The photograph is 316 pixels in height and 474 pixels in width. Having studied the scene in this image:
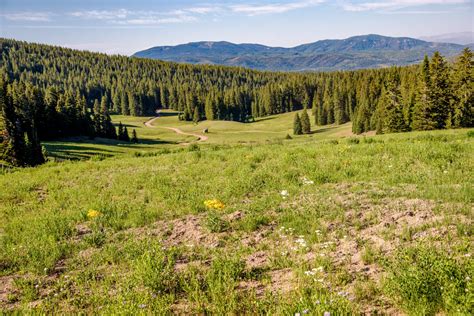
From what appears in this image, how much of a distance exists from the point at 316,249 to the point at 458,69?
70.0m

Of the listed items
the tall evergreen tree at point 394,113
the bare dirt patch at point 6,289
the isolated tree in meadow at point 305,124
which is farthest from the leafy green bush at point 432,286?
the isolated tree in meadow at point 305,124

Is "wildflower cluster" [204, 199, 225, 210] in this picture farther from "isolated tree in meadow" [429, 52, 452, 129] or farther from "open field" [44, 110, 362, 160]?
"isolated tree in meadow" [429, 52, 452, 129]

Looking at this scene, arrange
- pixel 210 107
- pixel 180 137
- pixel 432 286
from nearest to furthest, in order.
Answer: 1. pixel 432 286
2. pixel 180 137
3. pixel 210 107

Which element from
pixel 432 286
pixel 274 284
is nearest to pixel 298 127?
pixel 274 284

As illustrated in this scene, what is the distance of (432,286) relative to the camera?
188 inches

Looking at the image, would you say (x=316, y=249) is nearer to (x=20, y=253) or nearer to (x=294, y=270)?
(x=294, y=270)

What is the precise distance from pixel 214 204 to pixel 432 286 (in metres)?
6.58

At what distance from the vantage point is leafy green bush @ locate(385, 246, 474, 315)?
436cm

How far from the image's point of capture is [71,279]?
6.60 metres

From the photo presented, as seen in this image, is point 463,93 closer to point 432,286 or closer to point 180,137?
point 432,286

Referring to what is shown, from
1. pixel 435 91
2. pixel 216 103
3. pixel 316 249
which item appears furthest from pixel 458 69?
pixel 216 103

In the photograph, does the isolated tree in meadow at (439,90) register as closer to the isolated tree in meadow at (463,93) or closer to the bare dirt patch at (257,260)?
the isolated tree in meadow at (463,93)

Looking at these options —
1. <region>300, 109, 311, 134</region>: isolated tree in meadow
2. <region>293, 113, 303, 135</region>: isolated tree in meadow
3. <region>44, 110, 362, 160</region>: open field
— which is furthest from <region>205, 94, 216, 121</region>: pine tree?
<region>300, 109, 311, 134</region>: isolated tree in meadow

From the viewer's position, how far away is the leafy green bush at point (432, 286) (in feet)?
14.3
